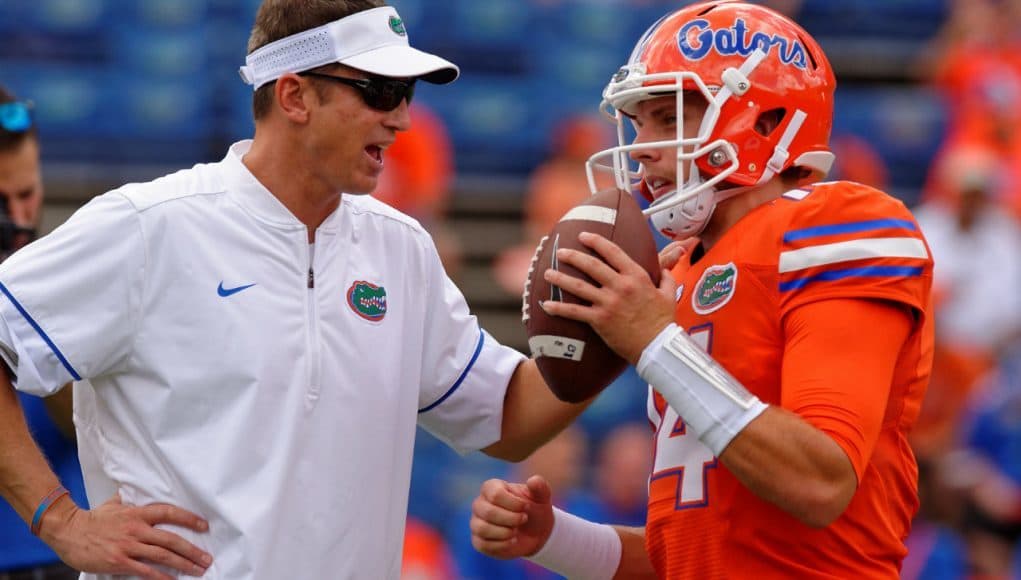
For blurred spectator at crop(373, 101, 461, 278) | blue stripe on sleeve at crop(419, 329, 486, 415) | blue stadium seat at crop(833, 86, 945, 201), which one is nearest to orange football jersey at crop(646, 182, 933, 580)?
blue stripe on sleeve at crop(419, 329, 486, 415)

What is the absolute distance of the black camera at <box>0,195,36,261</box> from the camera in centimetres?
389

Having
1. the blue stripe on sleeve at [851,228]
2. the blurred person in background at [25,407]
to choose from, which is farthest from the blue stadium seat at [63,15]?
the blue stripe on sleeve at [851,228]

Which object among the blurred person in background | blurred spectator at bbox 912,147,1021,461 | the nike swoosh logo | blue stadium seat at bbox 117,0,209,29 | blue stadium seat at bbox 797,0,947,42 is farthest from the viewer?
blue stadium seat at bbox 797,0,947,42

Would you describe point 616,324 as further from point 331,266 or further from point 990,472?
point 990,472

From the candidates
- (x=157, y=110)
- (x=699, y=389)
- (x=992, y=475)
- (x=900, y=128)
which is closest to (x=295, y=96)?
(x=699, y=389)

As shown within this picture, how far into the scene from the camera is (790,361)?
2787mm

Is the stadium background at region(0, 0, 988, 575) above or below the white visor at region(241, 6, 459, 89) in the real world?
below

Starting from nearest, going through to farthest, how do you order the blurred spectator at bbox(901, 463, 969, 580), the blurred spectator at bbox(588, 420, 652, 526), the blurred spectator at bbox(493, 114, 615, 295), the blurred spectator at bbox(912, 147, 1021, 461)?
the blurred spectator at bbox(901, 463, 969, 580) → the blurred spectator at bbox(588, 420, 652, 526) → the blurred spectator at bbox(493, 114, 615, 295) → the blurred spectator at bbox(912, 147, 1021, 461)

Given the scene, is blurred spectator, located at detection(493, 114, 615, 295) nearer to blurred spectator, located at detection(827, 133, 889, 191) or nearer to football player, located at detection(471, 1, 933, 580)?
blurred spectator, located at detection(827, 133, 889, 191)

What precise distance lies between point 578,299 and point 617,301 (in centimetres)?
9

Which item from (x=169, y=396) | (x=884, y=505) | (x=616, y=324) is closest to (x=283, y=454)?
(x=169, y=396)

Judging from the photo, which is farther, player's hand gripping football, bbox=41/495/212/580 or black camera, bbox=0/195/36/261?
black camera, bbox=0/195/36/261

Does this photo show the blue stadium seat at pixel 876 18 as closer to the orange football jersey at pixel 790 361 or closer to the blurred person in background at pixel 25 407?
the blurred person in background at pixel 25 407

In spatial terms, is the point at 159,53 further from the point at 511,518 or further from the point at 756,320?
the point at 756,320
